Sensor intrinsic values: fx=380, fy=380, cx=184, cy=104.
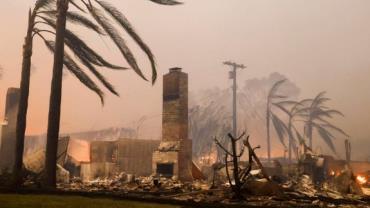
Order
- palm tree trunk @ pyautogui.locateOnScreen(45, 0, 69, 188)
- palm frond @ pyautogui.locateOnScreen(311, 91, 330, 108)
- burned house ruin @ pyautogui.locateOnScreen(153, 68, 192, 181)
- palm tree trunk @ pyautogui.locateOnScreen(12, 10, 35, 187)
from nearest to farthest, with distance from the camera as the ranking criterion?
palm tree trunk @ pyautogui.locateOnScreen(45, 0, 69, 188) → palm tree trunk @ pyautogui.locateOnScreen(12, 10, 35, 187) → burned house ruin @ pyautogui.locateOnScreen(153, 68, 192, 181) → palm frond @ pyautogui.locateOnScreen(311, 91, 330, 108)

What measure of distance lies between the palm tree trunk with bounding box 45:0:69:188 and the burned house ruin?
587cm

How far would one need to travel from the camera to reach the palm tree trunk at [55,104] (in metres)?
8.96

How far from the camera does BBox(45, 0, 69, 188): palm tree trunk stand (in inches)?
353

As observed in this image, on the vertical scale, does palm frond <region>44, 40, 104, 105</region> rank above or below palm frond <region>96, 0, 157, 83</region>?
below

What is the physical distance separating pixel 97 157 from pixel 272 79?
58285 millimetres

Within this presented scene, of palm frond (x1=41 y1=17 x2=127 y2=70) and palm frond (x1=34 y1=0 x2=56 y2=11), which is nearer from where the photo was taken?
Answer: palm frond (x1=34 y1=0 x2=56 y2=11)

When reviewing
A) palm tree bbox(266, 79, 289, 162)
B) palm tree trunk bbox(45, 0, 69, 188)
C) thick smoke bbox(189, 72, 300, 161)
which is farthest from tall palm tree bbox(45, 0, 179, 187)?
palm tree bbox(266, 79, 289, 162)

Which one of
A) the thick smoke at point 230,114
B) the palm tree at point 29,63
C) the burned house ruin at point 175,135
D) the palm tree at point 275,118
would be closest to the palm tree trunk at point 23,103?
the palm tree at point 29,63

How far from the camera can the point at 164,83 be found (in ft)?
49.9

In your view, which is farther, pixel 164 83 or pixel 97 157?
pixel 97 157

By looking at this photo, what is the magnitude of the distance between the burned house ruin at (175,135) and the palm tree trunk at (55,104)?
587 cm

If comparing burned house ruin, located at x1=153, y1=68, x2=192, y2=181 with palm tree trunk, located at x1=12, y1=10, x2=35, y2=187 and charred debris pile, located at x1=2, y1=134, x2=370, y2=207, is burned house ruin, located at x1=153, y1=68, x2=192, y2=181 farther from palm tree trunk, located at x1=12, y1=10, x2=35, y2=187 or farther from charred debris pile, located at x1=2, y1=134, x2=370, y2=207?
palm tree trunk, located at x1=12, y1=10, x2=35, y2=187

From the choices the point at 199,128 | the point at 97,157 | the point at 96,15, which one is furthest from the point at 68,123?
the point at 96,15

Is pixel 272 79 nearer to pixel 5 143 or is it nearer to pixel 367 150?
pixel 367 150
